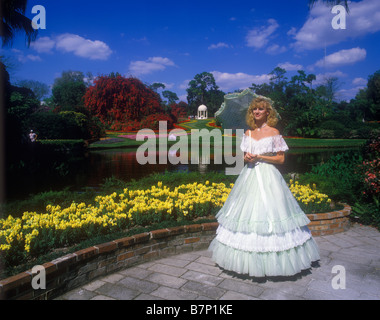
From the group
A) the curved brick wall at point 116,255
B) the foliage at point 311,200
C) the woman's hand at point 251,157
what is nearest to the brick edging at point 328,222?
the curved brick wall at point 116,255

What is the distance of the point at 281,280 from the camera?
10.6ft

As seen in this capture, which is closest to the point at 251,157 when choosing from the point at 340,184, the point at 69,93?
the point at 340,184

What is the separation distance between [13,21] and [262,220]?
572 inches

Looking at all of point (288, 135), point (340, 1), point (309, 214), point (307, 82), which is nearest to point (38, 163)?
point (309, 214)

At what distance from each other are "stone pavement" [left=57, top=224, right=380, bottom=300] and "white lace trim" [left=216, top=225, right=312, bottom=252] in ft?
1.34

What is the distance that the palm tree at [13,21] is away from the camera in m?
11.8

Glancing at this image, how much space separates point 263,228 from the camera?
10.1ft

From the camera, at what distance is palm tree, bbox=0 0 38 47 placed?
38.6ft

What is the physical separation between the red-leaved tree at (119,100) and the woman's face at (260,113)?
1074 inches

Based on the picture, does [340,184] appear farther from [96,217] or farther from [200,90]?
[200,90]

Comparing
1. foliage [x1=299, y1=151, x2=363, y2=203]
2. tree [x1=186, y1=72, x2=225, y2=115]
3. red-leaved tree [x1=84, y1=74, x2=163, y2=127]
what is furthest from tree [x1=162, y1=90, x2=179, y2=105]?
foliage [x1=299, y1=151, x2=363, y2=203]

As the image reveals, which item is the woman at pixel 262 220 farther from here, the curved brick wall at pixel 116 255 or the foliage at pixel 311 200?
the foliage at pixel 311 200

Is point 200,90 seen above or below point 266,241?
above

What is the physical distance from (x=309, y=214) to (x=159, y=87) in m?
89.4
